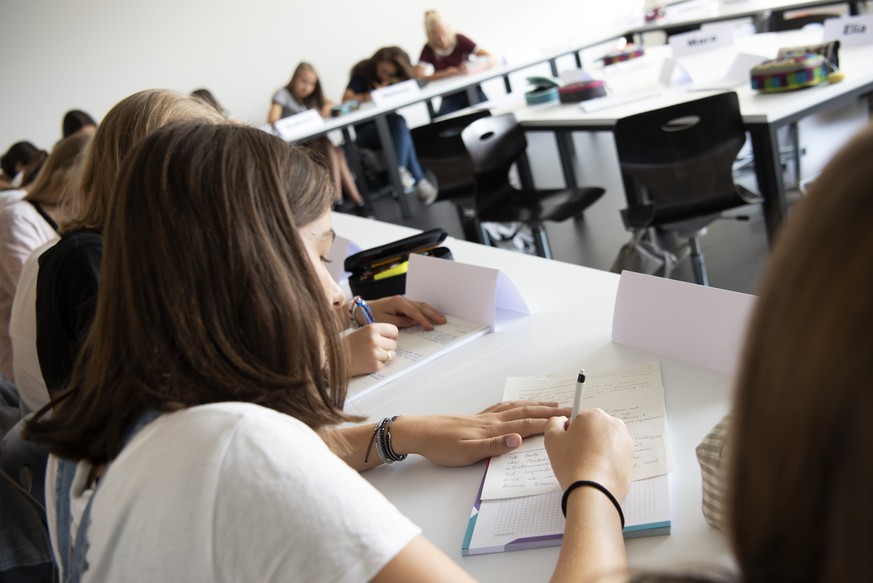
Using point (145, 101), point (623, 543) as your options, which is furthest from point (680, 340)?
point (145, 101)

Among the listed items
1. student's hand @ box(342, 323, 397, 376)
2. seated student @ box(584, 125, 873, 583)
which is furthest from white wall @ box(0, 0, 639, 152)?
seated student @ box(584, 125, 873, 583)

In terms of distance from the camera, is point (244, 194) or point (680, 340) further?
point (680, 340)

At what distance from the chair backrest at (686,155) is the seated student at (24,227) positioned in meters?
1.84

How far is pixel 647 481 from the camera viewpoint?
96cm

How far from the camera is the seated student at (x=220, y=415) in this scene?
0.69 meters

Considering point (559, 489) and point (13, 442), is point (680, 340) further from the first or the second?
point (13, 442)

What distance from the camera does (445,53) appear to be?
7.35 m

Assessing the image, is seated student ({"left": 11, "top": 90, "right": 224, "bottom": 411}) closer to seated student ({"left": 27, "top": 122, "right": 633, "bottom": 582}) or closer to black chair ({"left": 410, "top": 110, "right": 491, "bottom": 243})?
seated student ({"left": 27, "top": 122, "right": 633, "bottom": 582})

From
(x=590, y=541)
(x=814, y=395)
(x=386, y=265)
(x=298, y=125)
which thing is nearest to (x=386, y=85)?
(x=298, y=125)

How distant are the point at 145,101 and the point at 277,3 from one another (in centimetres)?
731

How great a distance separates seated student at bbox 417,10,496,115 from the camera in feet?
22.6

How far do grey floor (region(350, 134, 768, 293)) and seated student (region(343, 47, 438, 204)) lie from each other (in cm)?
35

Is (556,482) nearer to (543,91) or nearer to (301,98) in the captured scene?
(543,91)

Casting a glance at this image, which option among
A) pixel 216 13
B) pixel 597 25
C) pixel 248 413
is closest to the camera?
pixel 248 413
